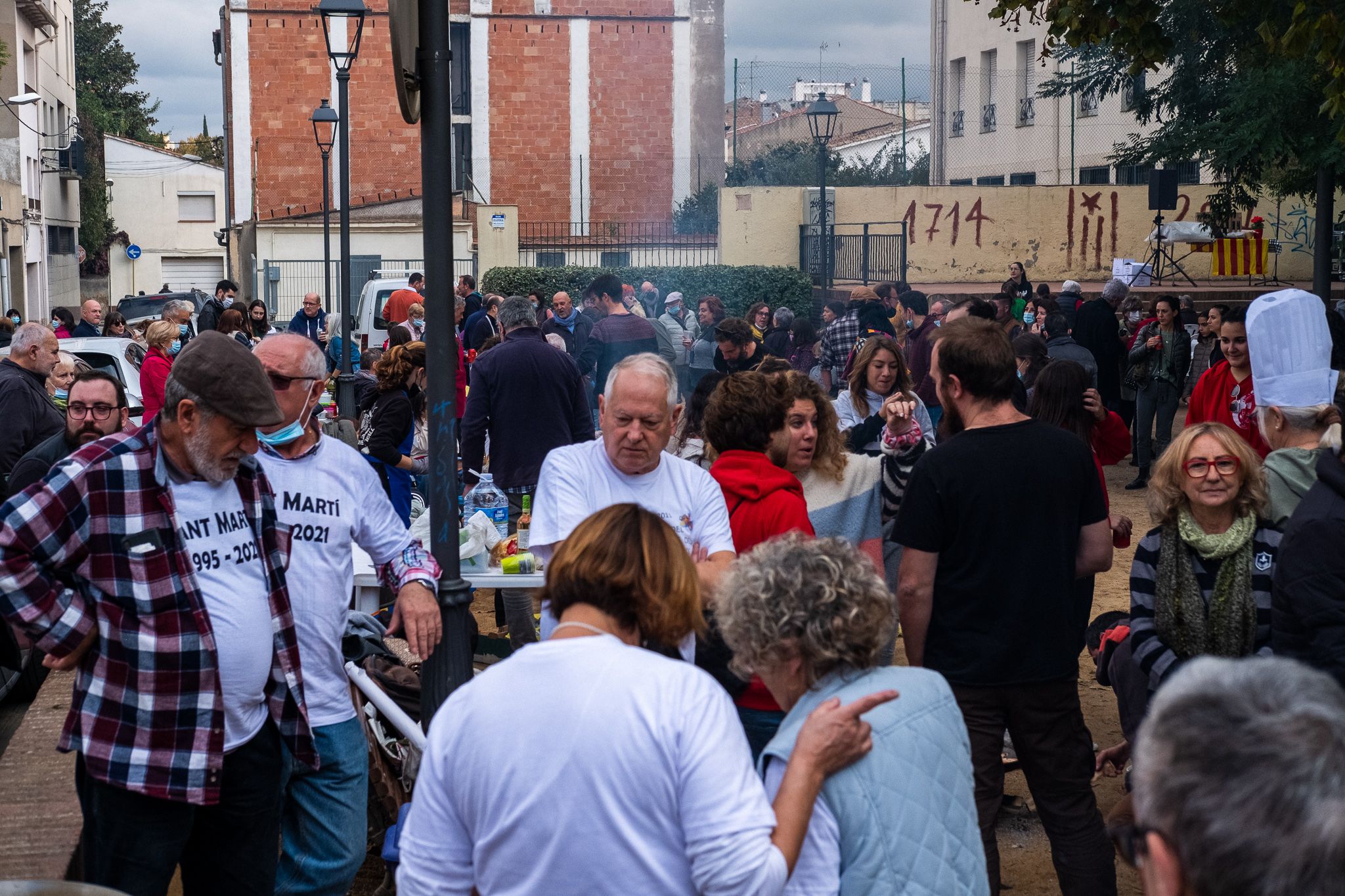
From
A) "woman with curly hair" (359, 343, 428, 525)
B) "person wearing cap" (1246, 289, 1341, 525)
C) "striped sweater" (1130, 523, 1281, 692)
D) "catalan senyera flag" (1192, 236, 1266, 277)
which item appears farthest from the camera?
"catalan senyera flag" (1192, 236, 1266, 277)

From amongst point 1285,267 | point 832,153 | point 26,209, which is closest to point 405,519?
point 1285,267

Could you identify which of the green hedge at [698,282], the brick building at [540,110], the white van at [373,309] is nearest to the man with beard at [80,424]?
the white van at [373,309]

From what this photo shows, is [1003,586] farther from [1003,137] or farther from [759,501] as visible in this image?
[1003,137]

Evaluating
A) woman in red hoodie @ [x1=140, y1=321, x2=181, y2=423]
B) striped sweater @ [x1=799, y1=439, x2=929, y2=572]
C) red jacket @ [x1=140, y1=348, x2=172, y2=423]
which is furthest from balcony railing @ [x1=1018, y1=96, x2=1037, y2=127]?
striped sweater @ [x1=799, y1=439, x2=929, y2=572]

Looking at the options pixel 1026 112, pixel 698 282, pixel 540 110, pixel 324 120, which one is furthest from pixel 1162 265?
pixel 540 110

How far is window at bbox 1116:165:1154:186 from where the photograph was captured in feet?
98.4

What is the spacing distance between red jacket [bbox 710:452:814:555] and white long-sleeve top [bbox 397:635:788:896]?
1840mm

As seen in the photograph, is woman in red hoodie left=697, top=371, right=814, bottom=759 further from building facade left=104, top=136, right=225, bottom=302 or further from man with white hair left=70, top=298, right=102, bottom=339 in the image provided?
building facade left=104, top=136, right=225, bottom=302

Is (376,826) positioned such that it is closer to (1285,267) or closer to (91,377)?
(91,377)

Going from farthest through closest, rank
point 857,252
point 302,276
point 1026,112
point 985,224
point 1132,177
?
point 302,276 → point 1026,112 → point 1132,177 → point 985,224 → point 857,252

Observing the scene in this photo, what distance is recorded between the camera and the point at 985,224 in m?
29.3

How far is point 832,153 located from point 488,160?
524 inches

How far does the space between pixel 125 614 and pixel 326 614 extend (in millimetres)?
736

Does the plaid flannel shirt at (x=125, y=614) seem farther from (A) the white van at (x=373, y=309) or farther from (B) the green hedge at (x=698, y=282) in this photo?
(B) the green hedge at (x=698, y=282)
